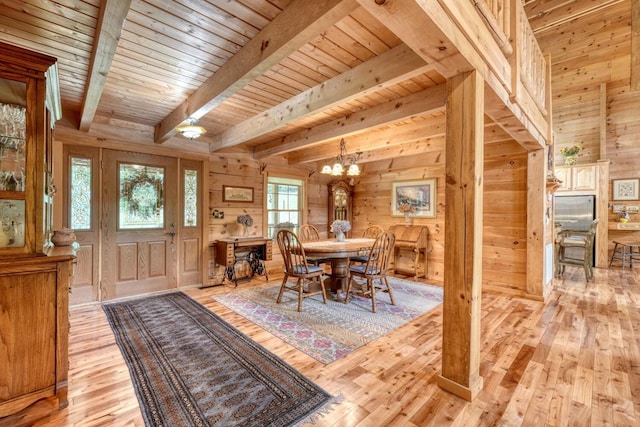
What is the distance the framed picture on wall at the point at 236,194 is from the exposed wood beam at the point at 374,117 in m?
1.04

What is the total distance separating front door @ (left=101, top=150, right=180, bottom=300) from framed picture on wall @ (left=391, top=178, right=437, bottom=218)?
4.11 m

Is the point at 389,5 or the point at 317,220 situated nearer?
the point at 389,5

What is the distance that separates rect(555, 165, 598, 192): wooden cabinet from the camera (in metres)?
6.27

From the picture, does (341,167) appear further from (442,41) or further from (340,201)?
(340,201)

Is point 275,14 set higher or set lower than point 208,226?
higher

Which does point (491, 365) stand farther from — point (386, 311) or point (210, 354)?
point (210, 354)

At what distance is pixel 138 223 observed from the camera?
400 cm

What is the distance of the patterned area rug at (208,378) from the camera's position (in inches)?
64.9

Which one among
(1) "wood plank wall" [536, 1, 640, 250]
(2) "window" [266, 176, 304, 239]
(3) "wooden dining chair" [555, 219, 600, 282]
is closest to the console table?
(2) "window" [266, 176, 304, 239]

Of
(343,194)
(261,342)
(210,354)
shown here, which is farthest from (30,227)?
(343,194)

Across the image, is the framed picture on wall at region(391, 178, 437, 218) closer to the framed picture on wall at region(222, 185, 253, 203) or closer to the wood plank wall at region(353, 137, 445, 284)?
the wood plank wall at region(353, 137, 445, 284)

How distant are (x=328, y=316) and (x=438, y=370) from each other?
135cm

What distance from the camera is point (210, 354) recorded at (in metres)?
2.35

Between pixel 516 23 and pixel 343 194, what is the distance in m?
4.66
